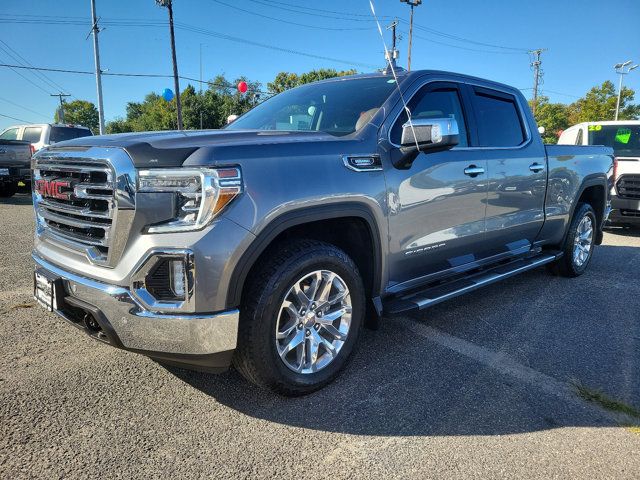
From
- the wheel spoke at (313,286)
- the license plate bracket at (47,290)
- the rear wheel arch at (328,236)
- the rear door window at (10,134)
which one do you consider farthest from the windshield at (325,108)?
the rear door window at (10,134)

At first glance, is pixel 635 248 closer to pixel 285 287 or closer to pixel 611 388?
pixel 611 388

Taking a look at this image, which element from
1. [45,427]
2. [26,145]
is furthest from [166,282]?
[26,145]

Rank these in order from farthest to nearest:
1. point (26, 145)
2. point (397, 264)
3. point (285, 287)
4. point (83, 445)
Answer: point (26, 145) < point (397, 264) < point (285, 287) < point (83, 445)

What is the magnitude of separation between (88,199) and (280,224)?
102 centimetres

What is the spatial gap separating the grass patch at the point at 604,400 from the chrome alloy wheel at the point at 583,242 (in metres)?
2.92

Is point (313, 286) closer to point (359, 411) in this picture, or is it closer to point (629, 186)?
point (359, 411)

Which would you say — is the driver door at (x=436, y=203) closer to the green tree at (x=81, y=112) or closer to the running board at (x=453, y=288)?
the running board at (x=453, y=288)

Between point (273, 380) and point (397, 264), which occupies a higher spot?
point (397, 264)

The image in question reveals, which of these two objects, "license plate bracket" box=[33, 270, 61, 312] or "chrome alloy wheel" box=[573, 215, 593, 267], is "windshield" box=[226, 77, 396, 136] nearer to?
"license plate bracket" box=[33, 270, 61, 312]

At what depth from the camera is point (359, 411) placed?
257 centimetres

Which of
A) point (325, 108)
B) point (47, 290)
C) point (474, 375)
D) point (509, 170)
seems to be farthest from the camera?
point (509, 170)

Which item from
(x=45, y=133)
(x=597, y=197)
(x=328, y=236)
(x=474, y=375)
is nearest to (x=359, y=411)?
(x=474, y=375)

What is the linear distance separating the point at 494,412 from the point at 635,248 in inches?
255

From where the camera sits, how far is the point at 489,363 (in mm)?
3176
